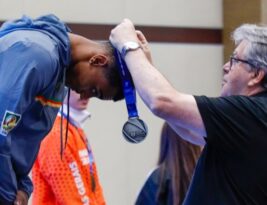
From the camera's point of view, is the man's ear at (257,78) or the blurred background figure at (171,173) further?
the blurred background figure at (171,173)

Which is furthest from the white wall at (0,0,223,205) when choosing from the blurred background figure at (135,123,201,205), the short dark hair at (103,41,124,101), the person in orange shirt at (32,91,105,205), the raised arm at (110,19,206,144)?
the raised arm at (110,19,206,144)

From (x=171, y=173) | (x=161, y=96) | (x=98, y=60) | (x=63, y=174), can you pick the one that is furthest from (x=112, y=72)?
(x=63, y=174)

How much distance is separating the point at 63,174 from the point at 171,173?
2.01 ft

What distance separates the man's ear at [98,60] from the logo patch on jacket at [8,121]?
1.05ft

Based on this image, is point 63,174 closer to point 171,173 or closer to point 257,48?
point 171,173

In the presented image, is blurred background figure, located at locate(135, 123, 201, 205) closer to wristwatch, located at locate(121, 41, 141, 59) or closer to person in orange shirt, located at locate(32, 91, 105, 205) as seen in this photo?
person in orange shirt, located at locate(32, 91, 105, 205)

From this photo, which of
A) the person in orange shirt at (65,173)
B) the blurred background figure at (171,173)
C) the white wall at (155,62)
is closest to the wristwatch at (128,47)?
the blurred background figure at (171,173)

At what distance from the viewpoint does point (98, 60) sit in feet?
7.42

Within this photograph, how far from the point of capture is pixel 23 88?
2.03 m

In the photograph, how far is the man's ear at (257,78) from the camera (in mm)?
2219

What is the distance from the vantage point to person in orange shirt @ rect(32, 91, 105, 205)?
356 cm

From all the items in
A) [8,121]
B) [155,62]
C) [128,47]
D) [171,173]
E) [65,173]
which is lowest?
[155,62]

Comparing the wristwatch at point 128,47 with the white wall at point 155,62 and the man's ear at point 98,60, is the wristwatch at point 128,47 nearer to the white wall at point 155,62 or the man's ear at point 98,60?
the man's ear at point 98,60

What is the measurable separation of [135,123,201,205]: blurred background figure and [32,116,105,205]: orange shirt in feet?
1.38
